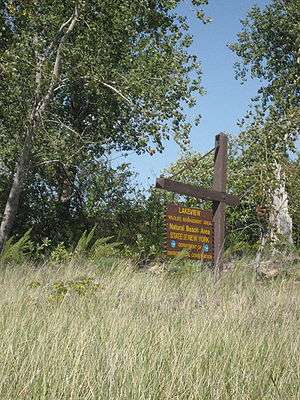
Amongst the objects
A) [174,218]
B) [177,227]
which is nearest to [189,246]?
[177,227]

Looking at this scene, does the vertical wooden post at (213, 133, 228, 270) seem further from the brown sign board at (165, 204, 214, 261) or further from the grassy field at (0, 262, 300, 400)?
the grassy field at (0, 262, 300, 400)

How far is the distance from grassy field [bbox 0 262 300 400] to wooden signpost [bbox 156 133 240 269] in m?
2.61

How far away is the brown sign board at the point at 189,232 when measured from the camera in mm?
9406

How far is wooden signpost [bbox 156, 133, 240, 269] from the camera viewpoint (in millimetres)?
9500

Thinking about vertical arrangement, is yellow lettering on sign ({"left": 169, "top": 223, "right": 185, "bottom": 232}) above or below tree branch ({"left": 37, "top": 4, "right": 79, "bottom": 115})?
below

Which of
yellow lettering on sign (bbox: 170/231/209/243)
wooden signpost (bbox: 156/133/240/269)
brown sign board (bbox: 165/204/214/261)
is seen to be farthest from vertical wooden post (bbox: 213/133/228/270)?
yellow lettering on sign (bbox: 170/231/209/243)

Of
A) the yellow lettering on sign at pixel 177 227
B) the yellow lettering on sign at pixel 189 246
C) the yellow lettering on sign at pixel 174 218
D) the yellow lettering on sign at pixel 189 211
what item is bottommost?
the yellow lettering on sign at pixel 189 246

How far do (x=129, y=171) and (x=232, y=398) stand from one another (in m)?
16.0

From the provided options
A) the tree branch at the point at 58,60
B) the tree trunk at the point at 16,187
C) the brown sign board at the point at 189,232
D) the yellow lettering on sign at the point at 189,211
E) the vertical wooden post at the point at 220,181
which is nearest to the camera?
the brown sign board at the point at 189,232

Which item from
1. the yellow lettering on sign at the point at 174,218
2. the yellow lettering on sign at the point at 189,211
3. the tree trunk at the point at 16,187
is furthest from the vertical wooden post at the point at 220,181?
the tree trunk at the point at 16,187

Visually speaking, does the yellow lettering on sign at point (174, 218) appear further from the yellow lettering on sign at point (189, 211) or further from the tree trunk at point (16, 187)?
the tree trunk at point (16, 187)

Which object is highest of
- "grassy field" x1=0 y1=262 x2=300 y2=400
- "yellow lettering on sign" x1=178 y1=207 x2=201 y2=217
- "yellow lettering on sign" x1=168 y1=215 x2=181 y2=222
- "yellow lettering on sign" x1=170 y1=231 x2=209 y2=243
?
"yellow lettering on sign" x1=178 y1=207 x2=201 y2=217

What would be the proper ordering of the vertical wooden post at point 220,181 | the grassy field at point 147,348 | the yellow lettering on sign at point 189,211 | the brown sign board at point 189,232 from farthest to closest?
the vertical wooden post at point 220,181
the yellow lettering on sign at point 189,211
the brown sign board at point 189,232
the grassy field at point 147,348

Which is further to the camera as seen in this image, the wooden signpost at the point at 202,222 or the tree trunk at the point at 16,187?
the tree trunk at the point at 16,187
